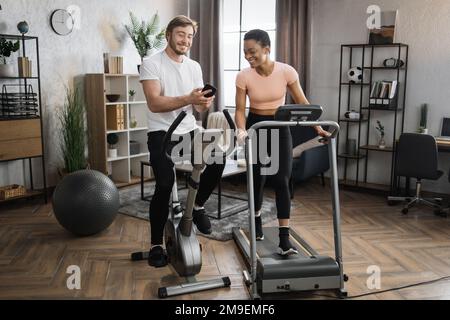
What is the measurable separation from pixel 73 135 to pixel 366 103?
3466 mm

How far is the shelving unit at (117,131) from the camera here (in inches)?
218

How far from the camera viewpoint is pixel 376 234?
4141mm

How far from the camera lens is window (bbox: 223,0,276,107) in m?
6.36

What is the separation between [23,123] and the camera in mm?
4695

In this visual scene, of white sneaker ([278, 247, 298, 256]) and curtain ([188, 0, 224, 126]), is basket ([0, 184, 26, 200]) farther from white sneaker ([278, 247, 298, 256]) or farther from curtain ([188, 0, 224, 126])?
white sneaker ([278, 247, 298, 256])

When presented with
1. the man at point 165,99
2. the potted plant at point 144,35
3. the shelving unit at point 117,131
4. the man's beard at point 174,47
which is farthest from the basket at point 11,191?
the man's beard at point 174,47

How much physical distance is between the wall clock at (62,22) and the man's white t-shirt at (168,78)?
278 centimetres

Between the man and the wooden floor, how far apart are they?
14.5 inches

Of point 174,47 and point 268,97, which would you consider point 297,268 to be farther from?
point 174,47

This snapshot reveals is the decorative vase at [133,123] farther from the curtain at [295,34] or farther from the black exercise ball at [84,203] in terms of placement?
the black exercise ball at [84,203]

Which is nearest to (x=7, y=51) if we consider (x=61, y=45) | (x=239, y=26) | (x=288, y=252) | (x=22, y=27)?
(x=22, y=27)

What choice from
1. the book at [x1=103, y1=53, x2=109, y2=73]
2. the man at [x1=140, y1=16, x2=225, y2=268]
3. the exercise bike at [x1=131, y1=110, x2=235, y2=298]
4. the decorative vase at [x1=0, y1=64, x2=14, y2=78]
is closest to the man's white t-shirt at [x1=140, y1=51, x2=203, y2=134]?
the man at [x1=140, y1=16, x2=225, y2=268]

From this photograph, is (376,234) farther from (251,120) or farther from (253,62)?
(253,62)
